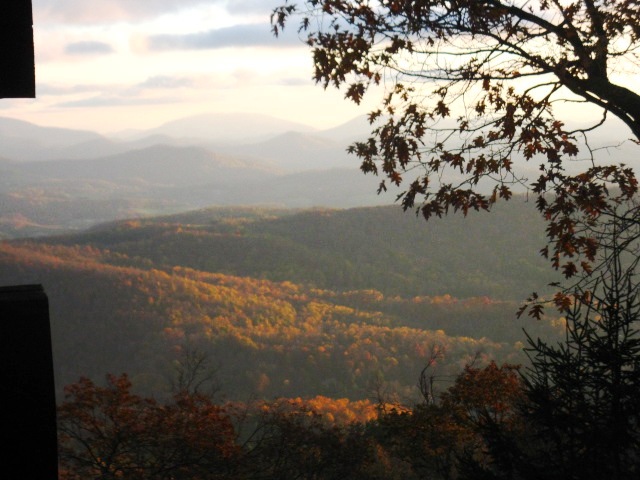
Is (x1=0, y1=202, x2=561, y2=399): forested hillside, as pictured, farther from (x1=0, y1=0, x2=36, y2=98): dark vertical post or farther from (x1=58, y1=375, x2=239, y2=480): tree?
(x1=0, y1=0, x2=36, y2=98): dark vertical post

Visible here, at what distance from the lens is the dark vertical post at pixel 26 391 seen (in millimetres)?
2141

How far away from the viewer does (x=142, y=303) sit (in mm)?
90625

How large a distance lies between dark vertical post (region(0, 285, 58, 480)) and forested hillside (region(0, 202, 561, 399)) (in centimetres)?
5415

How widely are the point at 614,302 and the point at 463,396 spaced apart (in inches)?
393

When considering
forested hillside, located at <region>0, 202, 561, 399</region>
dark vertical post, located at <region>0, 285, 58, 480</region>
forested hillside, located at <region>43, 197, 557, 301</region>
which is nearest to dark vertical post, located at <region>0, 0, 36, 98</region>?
dark vertical post, located at <region>0, 285, 58, 480</region>

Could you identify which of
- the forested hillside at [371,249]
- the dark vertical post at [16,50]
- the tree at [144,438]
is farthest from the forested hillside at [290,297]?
the dark vertical post at [16,50]

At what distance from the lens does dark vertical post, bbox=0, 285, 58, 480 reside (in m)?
2.14

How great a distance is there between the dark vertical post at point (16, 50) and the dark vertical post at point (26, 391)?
37.2 inches

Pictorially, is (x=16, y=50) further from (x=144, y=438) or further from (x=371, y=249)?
(x=371, y=249)

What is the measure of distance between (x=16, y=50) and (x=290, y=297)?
96.8 m

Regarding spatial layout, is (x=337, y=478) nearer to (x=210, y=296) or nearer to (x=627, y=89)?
(x=627, y=89)

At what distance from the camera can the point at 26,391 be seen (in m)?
2.16

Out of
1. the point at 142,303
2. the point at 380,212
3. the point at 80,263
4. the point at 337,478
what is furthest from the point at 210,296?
Answer: the point at 337,478

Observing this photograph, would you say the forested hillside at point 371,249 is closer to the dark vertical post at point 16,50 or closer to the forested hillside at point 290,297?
the forested hillside at point 290,297
